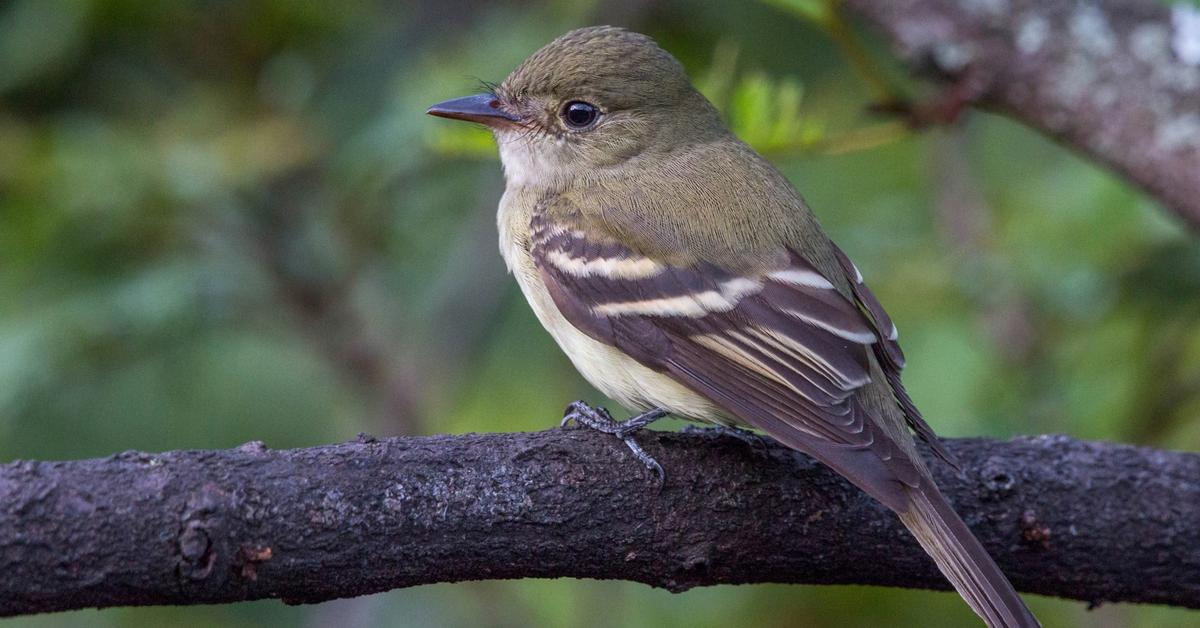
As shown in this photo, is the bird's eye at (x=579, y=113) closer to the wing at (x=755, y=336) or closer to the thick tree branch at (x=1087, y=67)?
the wing at (x=755, y=336)

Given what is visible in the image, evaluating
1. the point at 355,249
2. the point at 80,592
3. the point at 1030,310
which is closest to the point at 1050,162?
the point at 1030,310

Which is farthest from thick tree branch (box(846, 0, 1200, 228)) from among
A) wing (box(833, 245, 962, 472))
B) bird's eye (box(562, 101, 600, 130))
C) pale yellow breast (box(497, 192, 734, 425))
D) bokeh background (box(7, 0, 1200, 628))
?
pale yellow breast (box(497, 192, 734, 425))

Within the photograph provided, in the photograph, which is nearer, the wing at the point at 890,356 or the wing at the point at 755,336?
the wing at the point at 755,336

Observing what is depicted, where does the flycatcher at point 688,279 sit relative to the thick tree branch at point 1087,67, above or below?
below

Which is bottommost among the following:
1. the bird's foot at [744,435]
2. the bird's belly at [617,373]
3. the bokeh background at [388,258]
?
the bird's foot at [744,435]

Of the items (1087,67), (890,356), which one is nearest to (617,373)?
(890,356)

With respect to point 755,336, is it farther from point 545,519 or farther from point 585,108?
point 585,108

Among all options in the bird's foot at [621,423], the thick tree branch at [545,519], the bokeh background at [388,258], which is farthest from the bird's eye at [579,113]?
the thick tree branch at [545,519]

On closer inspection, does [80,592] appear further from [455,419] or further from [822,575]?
[455,419]
